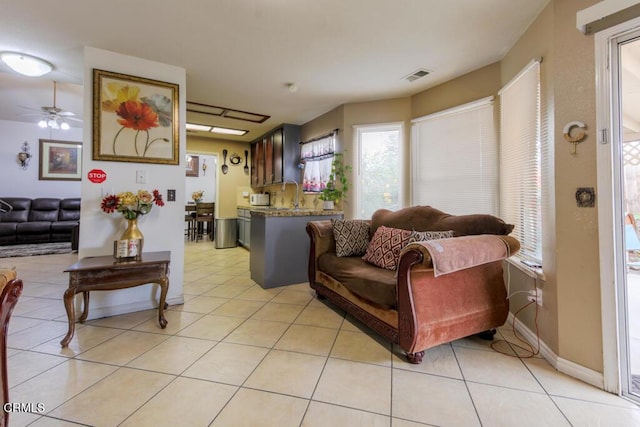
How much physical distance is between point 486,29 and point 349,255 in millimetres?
2211

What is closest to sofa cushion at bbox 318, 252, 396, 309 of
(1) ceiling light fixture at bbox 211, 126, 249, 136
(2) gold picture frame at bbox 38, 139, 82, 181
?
(1) ceiling light fixture at bbox 211, 126, 249, 136

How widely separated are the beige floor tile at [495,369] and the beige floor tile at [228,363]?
1.33 meters

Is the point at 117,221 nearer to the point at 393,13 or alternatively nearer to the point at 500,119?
the point at 393,13

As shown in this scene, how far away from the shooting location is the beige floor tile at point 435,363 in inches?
65.8

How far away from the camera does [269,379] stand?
1583mm

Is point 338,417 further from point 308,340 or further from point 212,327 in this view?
point 212,327

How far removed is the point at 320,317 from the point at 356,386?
3.08ft

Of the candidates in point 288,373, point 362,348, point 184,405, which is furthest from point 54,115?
point 362,348

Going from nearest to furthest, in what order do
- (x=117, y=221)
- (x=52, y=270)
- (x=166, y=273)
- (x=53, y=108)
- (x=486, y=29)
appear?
1. (x=486, y=29)
2. (x=166, y=273)
3. (x=117, y=221)
4. (x=52, y=270)
5. (x=53, y=108)

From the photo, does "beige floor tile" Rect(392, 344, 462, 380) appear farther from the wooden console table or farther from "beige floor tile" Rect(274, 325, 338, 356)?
the wooden console table

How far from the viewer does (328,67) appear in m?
2.76

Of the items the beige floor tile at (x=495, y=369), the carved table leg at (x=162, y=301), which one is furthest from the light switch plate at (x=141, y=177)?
the beige floor tile at (x=495, y=369)

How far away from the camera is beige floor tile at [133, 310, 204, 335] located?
7.16 feet

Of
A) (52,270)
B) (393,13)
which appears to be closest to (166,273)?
(393,13)
